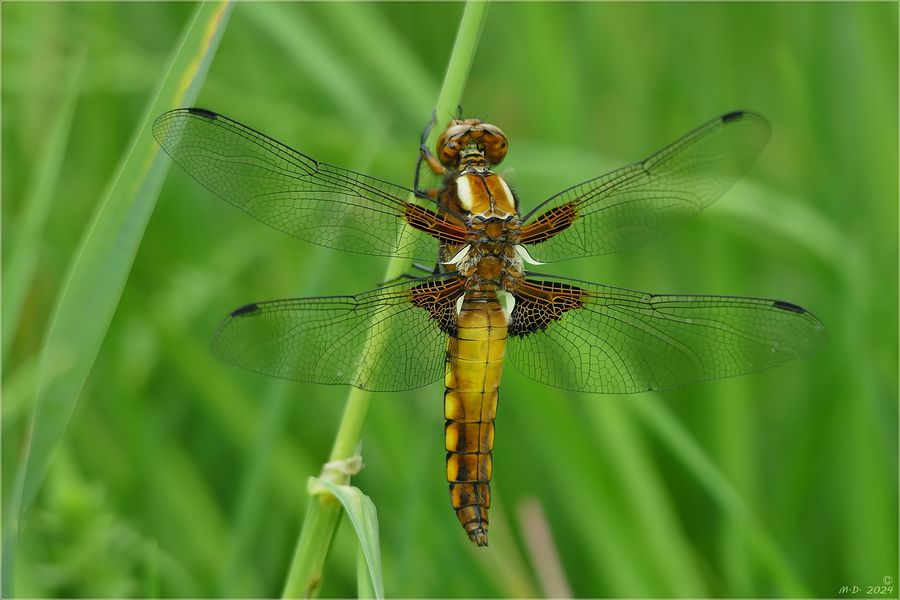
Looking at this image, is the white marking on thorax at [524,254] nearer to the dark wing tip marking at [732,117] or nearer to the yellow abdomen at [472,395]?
the yellow abdomen at [472,395]

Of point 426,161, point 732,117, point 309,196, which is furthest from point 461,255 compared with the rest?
point 732,117

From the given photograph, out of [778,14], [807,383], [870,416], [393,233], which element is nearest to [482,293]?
[393,233]

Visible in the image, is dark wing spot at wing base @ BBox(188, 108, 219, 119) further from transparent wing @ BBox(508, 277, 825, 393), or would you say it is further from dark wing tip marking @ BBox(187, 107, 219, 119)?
transparent wing @ BBox(508, 277, 825, 393)

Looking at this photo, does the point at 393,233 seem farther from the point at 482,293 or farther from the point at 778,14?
the point at 778,14

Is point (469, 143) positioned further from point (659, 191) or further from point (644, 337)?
point (644, 337)

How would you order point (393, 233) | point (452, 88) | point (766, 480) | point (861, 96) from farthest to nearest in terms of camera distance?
point (766, 480) < point (861, 96) < point (393, 233) < point (452, 88)

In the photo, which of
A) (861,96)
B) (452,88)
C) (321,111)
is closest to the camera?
(452,88)

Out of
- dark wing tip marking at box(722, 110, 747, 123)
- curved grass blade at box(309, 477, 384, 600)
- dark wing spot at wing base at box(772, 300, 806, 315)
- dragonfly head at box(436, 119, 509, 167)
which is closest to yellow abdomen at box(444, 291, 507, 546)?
dragonfly head at box(436, 119, 509, 167)

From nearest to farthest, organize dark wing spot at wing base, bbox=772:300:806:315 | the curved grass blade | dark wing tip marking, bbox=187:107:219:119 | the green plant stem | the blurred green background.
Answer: the curved grass blade < the green plant stem < dark wing tip marking, bbox=187:107:219:119 < dark wing spot at wing base, bbox=772:300:806:315 < the blurred green background
